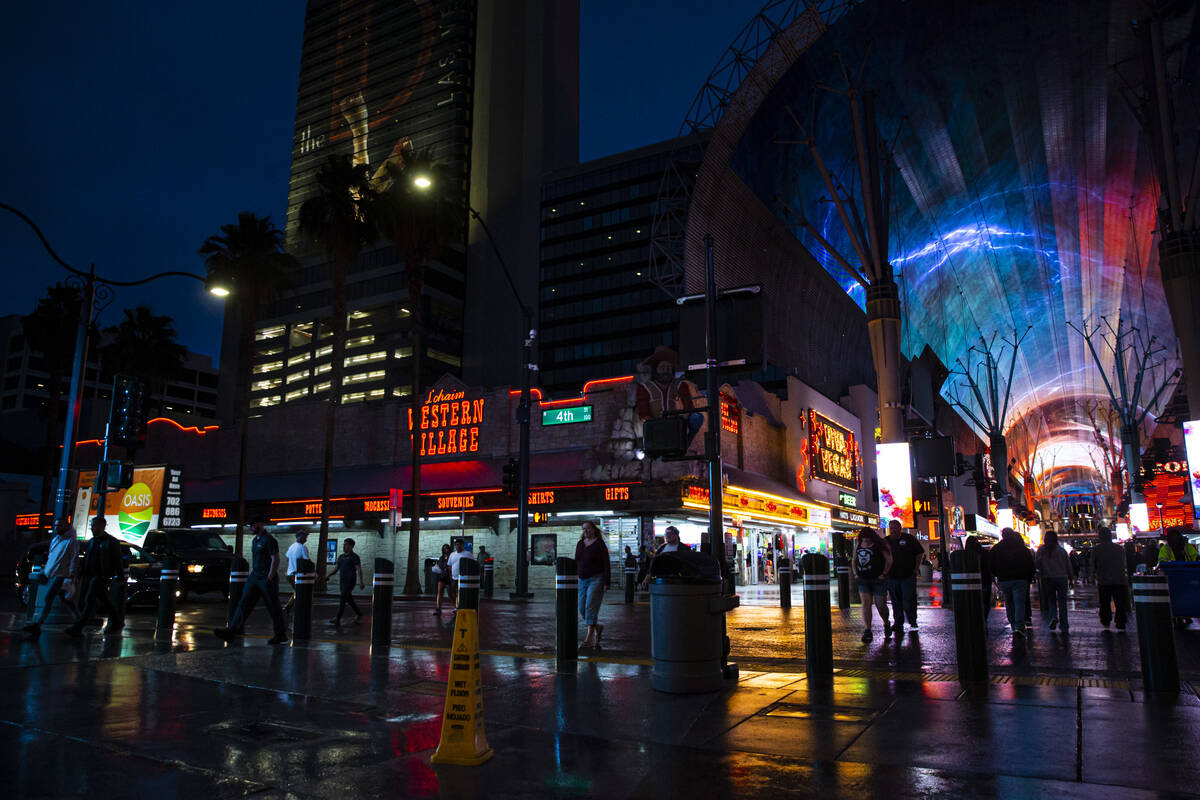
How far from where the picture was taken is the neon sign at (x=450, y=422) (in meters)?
34.5

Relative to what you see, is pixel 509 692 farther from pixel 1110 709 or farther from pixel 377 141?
pixel 377 141

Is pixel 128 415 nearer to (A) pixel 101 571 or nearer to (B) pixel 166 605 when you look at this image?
(A) pixel 101 571

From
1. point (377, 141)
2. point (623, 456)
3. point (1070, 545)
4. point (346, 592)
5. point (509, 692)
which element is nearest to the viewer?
point (509, 692)

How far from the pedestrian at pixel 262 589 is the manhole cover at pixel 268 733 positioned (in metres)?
6.35

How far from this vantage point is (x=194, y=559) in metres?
22.4

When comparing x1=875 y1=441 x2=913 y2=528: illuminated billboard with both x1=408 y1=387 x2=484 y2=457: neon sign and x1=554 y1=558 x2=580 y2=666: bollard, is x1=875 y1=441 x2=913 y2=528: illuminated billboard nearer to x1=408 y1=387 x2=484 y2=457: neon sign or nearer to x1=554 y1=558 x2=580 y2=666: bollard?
x1=408 y1=387 x2=484 y2=457: neon sign

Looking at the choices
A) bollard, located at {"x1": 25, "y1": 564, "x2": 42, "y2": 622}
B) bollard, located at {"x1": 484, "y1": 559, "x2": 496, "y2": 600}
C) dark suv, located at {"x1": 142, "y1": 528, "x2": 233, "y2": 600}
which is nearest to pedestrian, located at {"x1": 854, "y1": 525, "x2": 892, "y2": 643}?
bollard, located at {"x1": 25, "y1": 564, "x2": 42, "y2": 622}

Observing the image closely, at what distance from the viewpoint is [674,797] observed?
13.9 feet

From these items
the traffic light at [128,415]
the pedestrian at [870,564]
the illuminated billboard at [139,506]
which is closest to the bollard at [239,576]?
the traffic light at [128,415]

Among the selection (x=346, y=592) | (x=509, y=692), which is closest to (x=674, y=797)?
(x=509, y=692)

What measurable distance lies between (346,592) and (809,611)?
36.0 feet

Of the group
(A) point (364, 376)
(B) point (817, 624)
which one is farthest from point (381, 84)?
(B) point (817, 624)

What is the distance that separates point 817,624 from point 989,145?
40.0 meters

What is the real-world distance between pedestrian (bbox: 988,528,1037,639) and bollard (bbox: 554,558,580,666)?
7.48 metres
